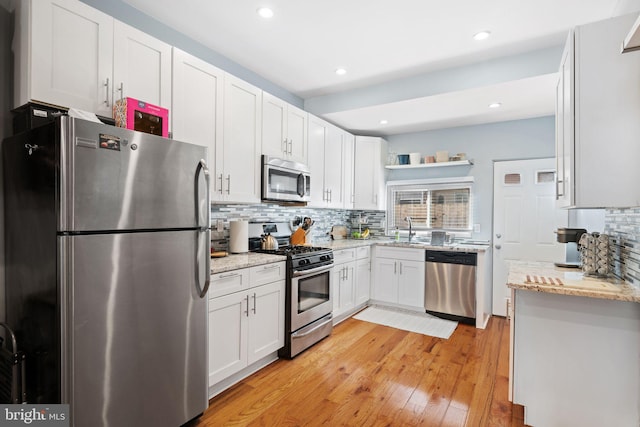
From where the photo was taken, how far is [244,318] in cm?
246

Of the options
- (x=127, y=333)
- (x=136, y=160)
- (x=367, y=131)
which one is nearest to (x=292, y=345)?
(x=127, y=333)

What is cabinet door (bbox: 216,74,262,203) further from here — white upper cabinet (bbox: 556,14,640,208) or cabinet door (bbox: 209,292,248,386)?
white upper cabinet (bbox: 556,14,640,208)

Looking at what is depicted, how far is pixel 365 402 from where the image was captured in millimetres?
2271

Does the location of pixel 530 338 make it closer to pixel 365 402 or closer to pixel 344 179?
pixel 365 402

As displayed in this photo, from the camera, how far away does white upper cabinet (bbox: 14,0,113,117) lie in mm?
1662

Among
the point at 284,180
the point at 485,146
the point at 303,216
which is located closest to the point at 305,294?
the point at 284,180

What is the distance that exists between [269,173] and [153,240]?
1.54 meters

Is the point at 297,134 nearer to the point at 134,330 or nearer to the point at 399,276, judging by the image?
the point at 399,276

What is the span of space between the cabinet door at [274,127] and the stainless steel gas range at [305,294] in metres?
0.83

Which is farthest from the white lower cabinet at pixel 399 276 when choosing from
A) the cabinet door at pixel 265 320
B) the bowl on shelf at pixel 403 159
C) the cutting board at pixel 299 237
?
the cabinet door at pixel 265 320

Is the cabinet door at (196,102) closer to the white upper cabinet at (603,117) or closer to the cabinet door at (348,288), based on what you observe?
the cabinet door at (348,288)

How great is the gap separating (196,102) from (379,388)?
2591mm

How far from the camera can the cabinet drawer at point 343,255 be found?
12.2 ft

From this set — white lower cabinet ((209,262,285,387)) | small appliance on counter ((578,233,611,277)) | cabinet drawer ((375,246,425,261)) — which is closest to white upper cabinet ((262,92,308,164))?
white lower cabinet ((209,262,285,387))
